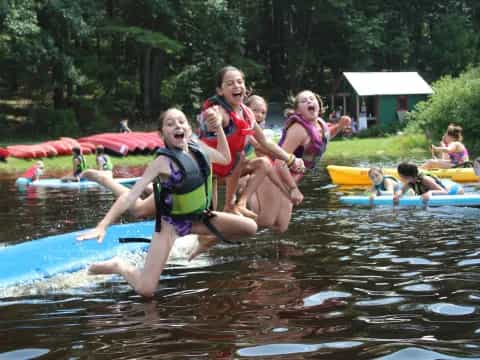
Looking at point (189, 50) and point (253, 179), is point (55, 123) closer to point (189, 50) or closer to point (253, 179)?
point (189, 50)

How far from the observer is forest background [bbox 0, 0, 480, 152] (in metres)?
30.7

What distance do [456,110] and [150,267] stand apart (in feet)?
66.9

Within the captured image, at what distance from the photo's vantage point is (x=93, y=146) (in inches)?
993

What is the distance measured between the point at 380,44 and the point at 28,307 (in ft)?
122

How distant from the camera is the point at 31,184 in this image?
58.6ft

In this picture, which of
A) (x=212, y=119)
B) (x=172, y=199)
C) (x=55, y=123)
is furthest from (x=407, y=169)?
(x=55, y=123)

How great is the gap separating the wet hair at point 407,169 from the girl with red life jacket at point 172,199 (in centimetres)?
558

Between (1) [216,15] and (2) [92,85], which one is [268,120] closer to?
(1) [216,15]

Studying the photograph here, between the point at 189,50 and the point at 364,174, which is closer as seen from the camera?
the point at 364,174

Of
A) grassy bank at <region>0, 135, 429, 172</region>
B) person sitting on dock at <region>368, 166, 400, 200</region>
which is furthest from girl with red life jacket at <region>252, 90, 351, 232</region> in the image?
grassy bank at <region>0, 135, 429, 172</region>

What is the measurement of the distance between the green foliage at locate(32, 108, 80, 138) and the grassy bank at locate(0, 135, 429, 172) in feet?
26.4

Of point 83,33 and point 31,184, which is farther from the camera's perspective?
point 83,33

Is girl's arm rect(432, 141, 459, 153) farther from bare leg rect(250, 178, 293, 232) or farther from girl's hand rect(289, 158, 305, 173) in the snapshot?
girl's hand rect(289, 158, 305, 173)

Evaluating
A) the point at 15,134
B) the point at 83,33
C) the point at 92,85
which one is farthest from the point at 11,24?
the point at 92,85
